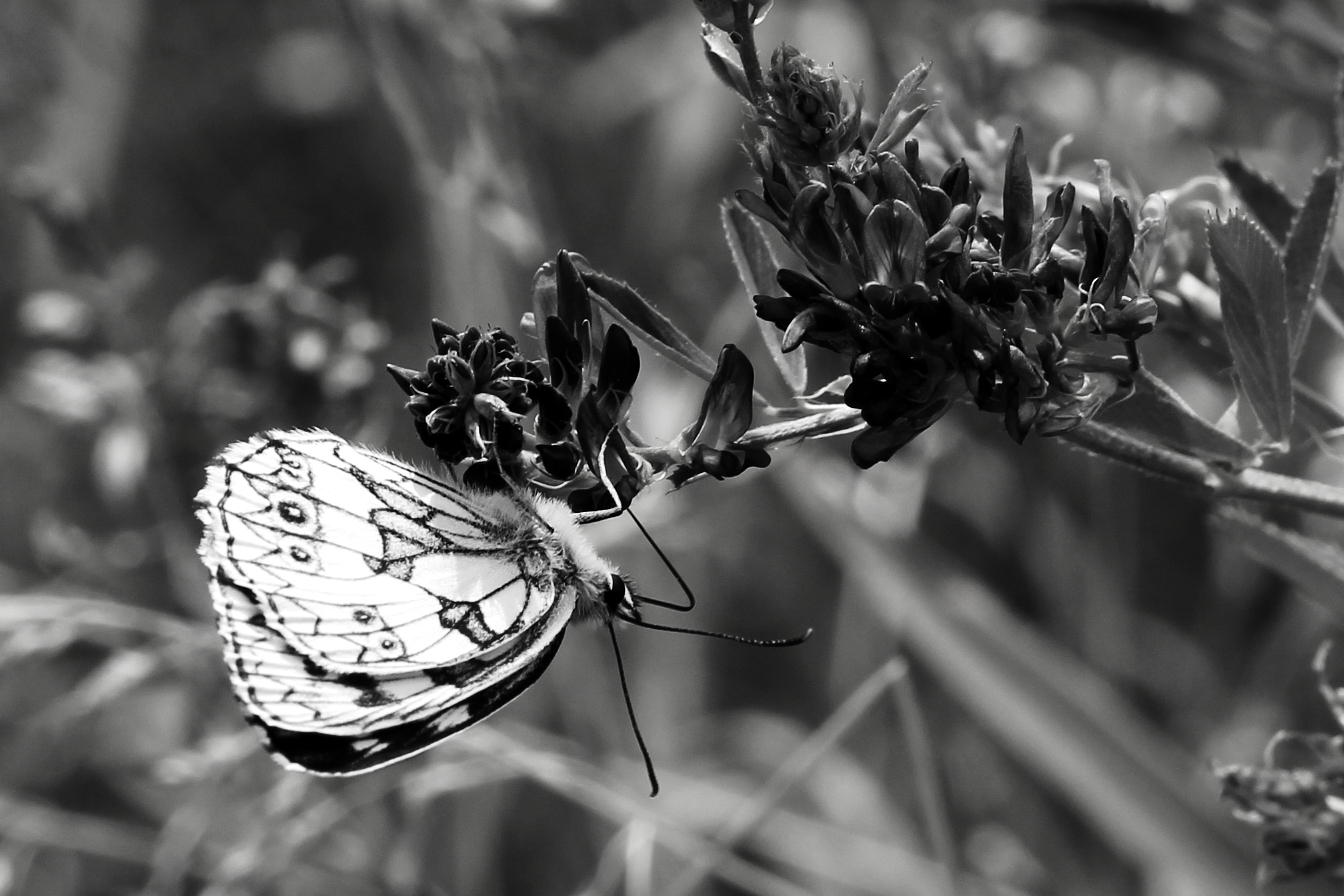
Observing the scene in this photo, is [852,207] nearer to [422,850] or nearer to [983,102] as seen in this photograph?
[983,102]

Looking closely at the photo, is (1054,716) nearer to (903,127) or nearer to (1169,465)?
(1169,465)

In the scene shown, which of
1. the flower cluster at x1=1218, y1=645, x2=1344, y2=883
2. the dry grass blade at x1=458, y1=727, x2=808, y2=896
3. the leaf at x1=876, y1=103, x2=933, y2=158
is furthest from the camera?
the dry grass blade at x1=458, y1=727, x2=808, y2=896

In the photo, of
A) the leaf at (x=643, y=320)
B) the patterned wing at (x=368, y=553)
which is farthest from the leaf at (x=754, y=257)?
the patterned wing at (x=368, y=553)

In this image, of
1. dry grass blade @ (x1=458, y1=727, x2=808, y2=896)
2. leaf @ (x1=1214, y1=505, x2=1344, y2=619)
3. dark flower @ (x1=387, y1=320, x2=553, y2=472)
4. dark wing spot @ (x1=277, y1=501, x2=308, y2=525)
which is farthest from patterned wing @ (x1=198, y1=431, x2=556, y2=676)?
leaf @ (x1=1214, y1=505, x2=1344, y2=619)

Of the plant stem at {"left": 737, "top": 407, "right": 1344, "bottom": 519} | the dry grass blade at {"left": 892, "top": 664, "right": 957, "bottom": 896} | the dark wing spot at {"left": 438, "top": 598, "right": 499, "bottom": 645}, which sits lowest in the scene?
the dry grass blade at {"left": 892, "top": 664, "right": 957, "bottom": 896}

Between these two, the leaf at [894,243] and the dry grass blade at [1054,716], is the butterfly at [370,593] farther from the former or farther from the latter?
the dry grass blade at [1054,716]

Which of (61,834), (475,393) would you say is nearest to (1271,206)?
(475,393)

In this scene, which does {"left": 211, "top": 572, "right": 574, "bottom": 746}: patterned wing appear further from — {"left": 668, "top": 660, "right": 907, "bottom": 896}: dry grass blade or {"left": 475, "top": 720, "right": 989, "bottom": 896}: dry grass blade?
{"left": 475, "top": 720, "right": 989, "bottom": 896}: dry grass blade
